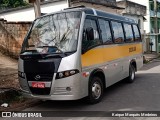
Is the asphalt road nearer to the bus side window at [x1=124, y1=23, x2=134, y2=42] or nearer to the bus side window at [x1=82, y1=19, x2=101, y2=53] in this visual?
the bus side window at [x1=82, y1=19, x2=101, y2=53]

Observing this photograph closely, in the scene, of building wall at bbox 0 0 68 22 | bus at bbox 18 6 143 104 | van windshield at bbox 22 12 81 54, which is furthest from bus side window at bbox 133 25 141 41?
building wall at bbox 0 0 68 22

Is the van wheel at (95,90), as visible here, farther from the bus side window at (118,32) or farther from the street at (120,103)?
the bus side window at (118,32)

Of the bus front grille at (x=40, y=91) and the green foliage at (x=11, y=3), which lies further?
the green foliage at (x=11, y=3)

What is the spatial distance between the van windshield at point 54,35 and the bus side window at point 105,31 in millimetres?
1274

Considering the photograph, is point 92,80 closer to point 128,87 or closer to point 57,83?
point 57,83

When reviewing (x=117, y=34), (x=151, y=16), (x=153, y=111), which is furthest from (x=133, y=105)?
(x=151, y=16)

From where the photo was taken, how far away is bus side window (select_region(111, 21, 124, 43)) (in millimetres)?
9299

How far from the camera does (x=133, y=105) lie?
7.39 m

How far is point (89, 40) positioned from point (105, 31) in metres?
1.39

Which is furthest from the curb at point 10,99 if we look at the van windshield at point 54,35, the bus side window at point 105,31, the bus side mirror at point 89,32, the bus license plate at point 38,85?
the bus side window at point 105,31

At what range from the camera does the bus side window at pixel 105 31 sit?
8266 millimetres

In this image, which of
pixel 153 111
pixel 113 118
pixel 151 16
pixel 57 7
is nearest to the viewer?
pixel 113 118

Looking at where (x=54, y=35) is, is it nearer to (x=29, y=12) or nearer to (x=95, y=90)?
(x=95, y=90)

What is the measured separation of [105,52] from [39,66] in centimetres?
237
